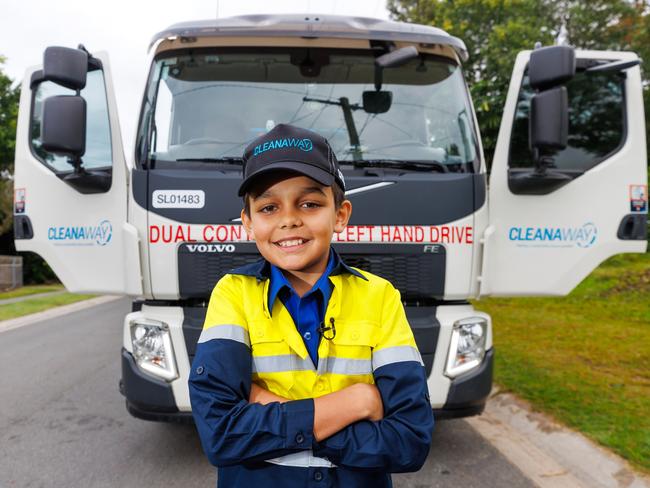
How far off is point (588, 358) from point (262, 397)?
16.8 ft

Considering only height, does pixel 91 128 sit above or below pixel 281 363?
above

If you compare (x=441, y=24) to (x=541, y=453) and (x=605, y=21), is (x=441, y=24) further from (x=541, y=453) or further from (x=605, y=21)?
(x=541, y=453)

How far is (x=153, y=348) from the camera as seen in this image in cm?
296

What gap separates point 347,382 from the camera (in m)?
1.56

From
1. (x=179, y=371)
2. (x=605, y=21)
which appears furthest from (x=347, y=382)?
(x=605, y=21)

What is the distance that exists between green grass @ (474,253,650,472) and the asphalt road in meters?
0.80

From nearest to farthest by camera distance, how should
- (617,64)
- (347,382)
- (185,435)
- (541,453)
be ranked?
(347,382)
(617,64)
(541,453)
(185,435)

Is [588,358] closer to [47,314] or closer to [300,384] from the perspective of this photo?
[300,384]

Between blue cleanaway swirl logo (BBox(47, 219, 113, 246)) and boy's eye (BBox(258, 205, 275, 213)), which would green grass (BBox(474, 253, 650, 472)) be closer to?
boy's eye (BBox(258, 205, 275, 213))

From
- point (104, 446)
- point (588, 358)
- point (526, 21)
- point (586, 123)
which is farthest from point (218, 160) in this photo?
point (526, 21)

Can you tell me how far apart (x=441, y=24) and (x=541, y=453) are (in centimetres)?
1807

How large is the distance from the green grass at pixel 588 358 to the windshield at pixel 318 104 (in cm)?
207

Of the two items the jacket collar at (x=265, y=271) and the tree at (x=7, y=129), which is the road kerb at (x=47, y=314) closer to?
the tree at (x=7, y=129)

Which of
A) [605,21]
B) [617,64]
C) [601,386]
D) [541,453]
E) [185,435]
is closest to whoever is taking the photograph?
[617,64]
